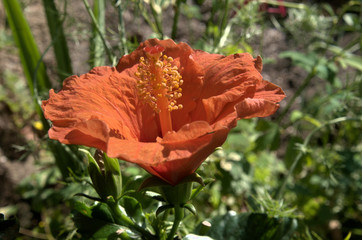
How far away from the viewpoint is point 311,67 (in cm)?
154

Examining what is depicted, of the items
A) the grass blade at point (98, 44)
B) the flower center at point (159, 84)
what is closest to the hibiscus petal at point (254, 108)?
the flower center at point (159, 84)

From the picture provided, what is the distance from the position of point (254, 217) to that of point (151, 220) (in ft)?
0.82

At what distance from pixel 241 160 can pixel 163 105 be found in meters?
0.71

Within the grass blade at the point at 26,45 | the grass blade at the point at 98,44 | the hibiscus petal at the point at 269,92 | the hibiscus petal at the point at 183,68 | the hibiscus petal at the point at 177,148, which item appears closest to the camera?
the hibiscus petal at the point at 177,148

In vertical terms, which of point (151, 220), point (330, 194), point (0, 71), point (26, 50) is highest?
point (26, 50)

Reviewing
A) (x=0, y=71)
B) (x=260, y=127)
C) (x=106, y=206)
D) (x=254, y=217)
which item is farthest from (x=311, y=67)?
(x=0, y=71)

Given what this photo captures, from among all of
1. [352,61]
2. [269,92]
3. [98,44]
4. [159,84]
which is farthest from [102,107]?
[352,61]

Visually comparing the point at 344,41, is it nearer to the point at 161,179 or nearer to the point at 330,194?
the point at 330,194

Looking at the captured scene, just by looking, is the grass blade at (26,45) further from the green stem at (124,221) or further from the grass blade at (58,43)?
the green stem at (124,221)

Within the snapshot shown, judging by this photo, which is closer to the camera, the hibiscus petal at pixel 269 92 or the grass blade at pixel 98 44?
the hibiscus petal at pixel 269 92

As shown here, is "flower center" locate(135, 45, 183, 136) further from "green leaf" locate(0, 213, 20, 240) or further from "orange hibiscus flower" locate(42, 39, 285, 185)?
"green leaf" locate(0, 213, 20, 240)

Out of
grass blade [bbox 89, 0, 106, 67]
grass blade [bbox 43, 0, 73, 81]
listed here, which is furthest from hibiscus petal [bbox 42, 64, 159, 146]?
grass blade [bbox 43, 0, 73, 81]

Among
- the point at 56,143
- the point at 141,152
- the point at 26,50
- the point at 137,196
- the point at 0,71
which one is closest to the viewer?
the point at 141,152

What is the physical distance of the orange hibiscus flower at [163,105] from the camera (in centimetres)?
61
